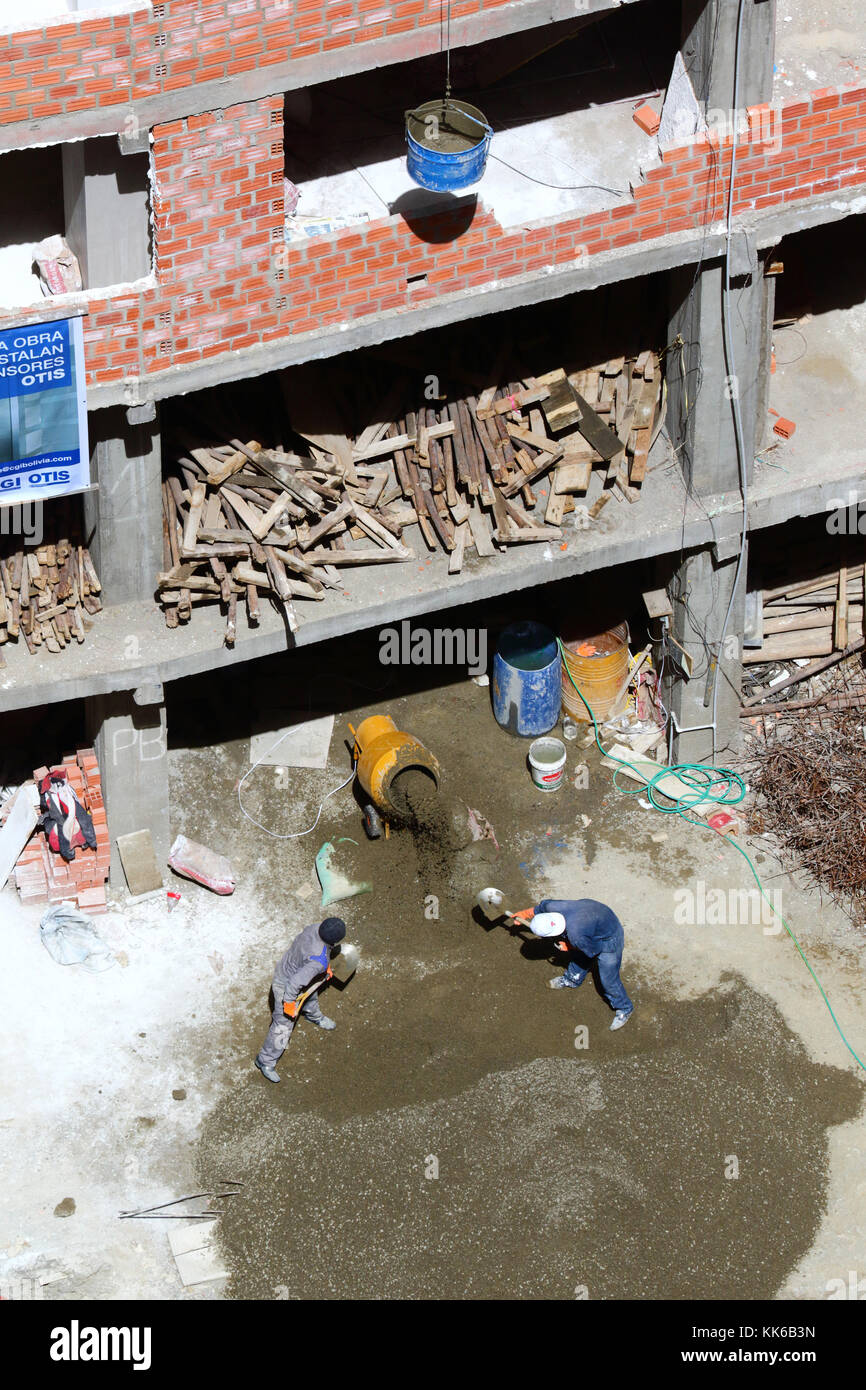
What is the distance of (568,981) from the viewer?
17.2 m

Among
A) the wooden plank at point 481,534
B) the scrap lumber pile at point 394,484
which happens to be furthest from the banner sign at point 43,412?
the wooden plank at point 481,534

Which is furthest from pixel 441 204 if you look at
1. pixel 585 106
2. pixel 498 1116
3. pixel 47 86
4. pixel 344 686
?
pixel 498 1116

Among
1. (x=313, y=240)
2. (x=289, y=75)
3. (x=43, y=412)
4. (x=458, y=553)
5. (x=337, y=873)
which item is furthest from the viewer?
(x=337, y=873)

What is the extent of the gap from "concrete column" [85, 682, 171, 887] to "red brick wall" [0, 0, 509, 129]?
17.7 ft

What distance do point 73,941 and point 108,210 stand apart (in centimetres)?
669

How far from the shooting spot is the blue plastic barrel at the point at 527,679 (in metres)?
18.9

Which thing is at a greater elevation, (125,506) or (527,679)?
(125,506)

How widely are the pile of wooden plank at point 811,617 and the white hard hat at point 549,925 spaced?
4360mm

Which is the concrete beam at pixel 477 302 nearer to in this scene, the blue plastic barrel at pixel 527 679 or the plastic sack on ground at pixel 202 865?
the blue plastic barrel at pixel 527 679

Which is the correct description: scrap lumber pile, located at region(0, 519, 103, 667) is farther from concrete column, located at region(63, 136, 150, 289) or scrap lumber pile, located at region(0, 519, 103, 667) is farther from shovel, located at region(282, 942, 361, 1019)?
shovel, located at region(282, 942, 361, 1019)

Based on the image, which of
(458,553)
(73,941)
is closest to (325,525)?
(458,553)

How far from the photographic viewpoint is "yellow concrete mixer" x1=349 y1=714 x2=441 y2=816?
1805 centimetres

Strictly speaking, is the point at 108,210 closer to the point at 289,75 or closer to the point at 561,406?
the point at 289,75

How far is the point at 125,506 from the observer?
16.0 metres
